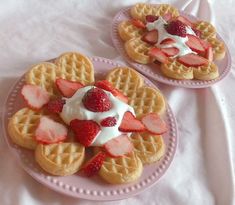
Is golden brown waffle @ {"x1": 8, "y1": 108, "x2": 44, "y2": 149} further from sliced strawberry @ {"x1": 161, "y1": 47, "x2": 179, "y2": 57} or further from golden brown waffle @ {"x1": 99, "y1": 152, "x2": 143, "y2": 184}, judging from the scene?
sliced strawberry @ {"x1": 161, "y1": 47, "x2": 179, "y2": 57}

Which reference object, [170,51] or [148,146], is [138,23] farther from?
[148,146]

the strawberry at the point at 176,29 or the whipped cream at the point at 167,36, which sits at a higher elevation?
the strawberry at the point at 176,29

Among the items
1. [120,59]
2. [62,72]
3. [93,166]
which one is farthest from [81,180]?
[120,59]

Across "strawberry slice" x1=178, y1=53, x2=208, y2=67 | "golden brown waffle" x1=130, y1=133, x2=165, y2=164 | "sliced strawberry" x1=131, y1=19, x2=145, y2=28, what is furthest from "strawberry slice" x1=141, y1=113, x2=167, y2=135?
"sliced strawberry" x1=131, y1=19, x2=145, y2=28

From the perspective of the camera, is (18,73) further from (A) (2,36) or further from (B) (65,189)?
(B) (65,189)

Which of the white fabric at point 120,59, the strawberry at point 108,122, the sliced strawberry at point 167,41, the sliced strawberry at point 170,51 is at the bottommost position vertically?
the white fabric at point 120,59

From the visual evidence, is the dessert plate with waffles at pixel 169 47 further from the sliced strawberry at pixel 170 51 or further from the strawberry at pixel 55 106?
the strawberry at pixel 55 106

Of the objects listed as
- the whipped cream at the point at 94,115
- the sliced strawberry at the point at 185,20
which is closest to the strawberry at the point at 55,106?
the whipped cream at the point at 94,115

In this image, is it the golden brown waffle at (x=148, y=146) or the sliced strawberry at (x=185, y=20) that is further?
the sliced strawberry at (x=185, y=20)
